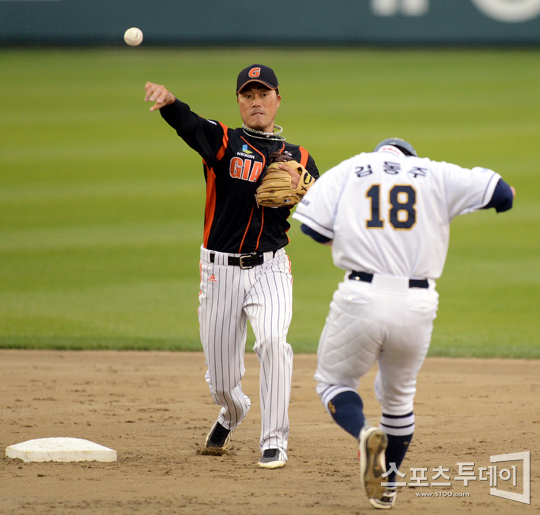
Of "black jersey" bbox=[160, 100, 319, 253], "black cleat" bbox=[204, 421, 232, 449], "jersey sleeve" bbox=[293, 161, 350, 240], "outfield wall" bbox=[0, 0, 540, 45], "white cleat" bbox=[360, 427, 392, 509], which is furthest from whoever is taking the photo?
"outfield wall" bbox=[0, 0, 540, 45]

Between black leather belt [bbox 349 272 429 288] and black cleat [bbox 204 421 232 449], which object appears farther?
black cleat [bbox 204 421 232 449]

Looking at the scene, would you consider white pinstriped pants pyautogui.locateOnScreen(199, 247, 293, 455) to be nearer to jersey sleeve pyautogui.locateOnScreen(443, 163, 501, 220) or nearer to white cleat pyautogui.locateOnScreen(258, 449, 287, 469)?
white cleat pyautogui.locateOnScreen(258, 449, 287, 469)

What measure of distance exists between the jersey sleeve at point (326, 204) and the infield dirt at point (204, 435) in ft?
3.87

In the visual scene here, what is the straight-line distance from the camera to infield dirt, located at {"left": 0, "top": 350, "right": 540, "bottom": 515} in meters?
3.43

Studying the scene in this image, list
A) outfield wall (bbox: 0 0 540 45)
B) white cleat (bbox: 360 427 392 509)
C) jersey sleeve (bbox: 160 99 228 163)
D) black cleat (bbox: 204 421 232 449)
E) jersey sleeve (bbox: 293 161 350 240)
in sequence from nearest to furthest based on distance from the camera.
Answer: white cleat (bbox: 360 427 392 509) < jersey sleeve (bbox: 293 161 350 240) < jersey sleeve (bbox: 160 99 228 163) < black cleat (bbox: 204 421 232 449) < outfield wall (bbox: 0 0 540 45)

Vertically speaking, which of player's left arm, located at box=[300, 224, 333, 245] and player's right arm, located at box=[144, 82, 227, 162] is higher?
player's right arm, located at box=[144, 82, 227, 162]

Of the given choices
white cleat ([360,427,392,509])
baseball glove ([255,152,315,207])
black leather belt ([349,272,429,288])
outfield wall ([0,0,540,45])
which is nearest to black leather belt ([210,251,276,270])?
baseball glove ([255,152,315,207])

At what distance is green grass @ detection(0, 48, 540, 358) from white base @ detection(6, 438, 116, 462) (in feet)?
9.99

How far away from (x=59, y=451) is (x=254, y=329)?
1166 mm

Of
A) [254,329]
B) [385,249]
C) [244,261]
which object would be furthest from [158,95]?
[385,249]

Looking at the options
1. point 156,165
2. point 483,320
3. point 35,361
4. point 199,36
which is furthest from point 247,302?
point 199,36

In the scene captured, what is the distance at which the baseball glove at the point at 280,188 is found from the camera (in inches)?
156

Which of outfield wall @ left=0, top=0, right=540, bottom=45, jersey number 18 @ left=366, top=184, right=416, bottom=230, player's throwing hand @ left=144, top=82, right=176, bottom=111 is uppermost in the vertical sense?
outfield wall @ left=0, top=0, right=540, bottom=45

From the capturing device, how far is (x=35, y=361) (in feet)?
21.5
